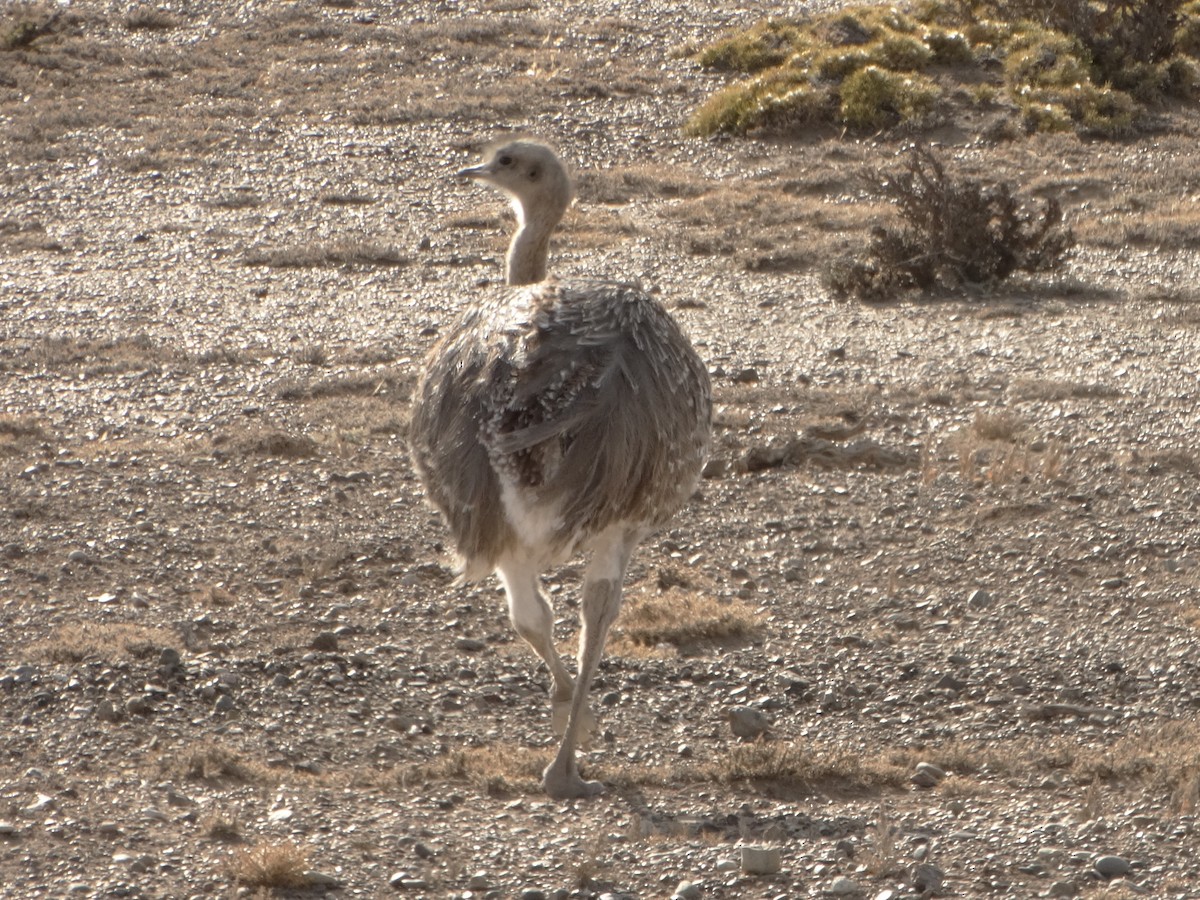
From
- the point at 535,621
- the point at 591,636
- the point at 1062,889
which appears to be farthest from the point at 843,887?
the point at 535,621

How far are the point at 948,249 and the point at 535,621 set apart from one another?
7.28 meters

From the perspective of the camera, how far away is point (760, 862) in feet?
15.7

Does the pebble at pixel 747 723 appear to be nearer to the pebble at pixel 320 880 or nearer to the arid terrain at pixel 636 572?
the arid terrain at pixel 636 572

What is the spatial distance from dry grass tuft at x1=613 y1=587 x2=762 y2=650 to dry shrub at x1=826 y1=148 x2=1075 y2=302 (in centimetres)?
544

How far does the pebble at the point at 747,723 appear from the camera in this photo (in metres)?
5.94

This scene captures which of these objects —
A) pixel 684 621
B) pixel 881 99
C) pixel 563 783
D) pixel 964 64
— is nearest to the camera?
pixel 563 783

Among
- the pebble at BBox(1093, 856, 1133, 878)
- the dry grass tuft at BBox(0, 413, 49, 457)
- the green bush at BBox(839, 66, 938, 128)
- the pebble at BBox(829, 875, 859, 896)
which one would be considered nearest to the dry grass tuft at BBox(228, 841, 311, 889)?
the pebble at BBox(829, 875, 859, 896)

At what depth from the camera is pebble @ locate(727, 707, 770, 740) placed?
5.94 meters

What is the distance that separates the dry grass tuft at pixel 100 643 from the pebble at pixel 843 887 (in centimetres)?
263

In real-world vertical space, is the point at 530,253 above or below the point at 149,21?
below

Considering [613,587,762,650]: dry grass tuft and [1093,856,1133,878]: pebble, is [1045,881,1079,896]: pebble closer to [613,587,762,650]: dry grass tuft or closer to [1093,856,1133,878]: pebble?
[1093,856,1133,878]: pebble

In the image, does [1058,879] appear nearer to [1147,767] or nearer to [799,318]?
[1147,767]

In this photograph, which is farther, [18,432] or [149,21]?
[149,21]

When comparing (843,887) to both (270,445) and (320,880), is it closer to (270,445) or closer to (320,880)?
(320,880)
